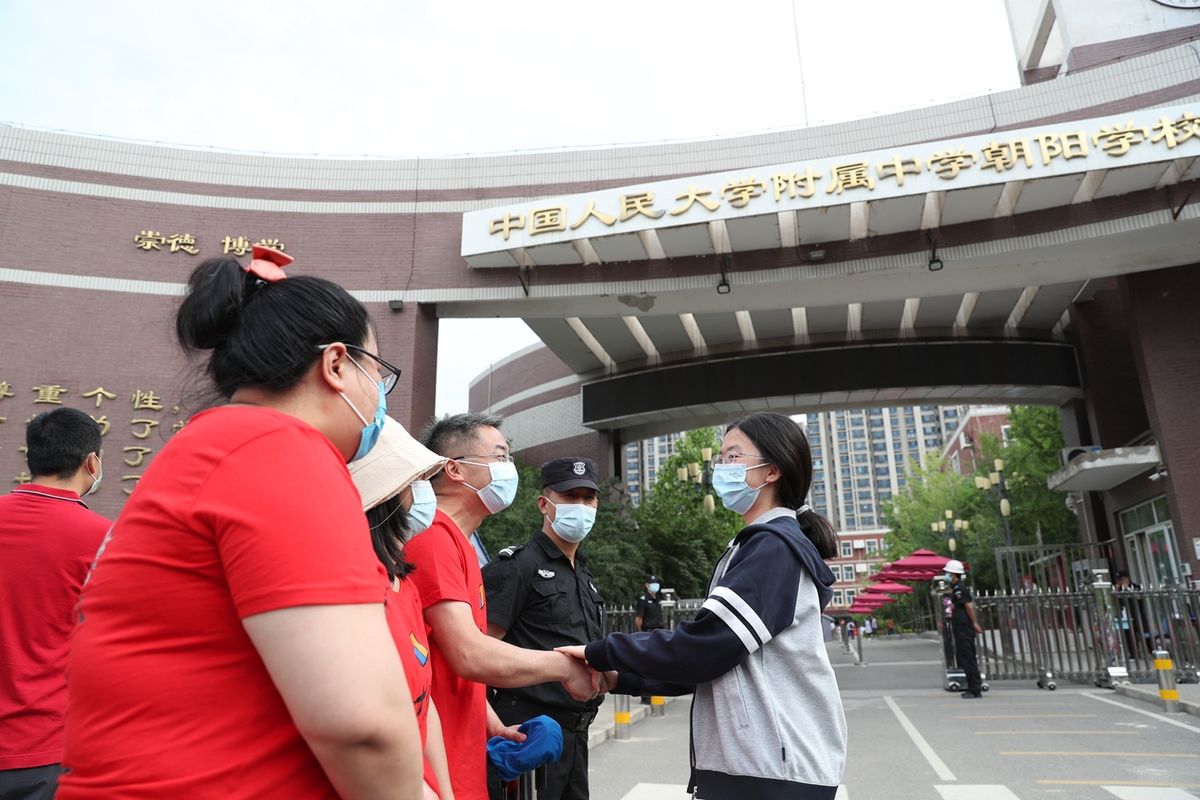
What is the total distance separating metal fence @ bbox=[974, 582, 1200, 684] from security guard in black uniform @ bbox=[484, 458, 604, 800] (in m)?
10.2

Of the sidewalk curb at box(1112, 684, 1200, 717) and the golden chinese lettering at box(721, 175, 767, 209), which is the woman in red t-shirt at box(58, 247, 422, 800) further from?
the golden chinese lettering at box(721, 175, 767, 209)

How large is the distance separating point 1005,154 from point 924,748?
8.42 meters

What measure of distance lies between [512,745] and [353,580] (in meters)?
1.69

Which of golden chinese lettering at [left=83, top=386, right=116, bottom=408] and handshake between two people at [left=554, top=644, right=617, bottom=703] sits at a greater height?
golden chinese lettering at [left=83, top=386, right=116, bottom=408]

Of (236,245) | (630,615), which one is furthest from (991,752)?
(236,245)

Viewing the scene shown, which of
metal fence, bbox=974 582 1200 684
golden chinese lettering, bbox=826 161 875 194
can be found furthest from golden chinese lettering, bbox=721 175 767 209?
metal fence, bbox=974 582 1200 684

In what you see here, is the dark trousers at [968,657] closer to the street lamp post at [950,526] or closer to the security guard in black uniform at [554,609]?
the security guard in black uniform at [554,609]

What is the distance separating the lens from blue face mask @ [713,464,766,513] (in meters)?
2.72

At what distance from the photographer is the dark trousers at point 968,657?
11000 mm

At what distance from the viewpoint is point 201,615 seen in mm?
1059

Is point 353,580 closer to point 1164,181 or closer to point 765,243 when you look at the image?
point 765,243

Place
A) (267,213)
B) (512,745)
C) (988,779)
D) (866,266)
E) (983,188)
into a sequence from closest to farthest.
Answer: (512,745) → (988,779) → (983,188) → (866,266) → (267,213)

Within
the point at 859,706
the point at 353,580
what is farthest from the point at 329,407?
the point at 859,706

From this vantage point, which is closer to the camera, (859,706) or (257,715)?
(257,715)
